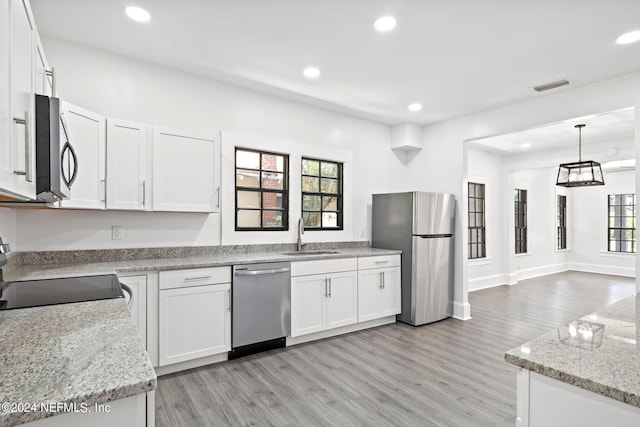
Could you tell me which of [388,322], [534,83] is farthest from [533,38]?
[388,322]

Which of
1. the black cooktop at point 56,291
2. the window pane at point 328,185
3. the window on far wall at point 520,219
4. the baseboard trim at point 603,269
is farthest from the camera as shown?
the baseboard trim at point 603,269

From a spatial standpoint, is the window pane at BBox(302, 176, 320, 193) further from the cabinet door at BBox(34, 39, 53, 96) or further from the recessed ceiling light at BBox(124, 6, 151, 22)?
the cabinet door at BBox(34, 39, 53, 96)

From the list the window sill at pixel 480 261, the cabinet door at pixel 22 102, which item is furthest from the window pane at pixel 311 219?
the window sill at pixel 480 261

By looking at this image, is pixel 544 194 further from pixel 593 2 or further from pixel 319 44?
pixel 319 44

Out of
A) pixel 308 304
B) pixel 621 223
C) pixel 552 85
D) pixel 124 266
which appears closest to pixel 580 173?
pixel 552 85

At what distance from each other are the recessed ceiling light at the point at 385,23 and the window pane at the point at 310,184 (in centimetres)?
205

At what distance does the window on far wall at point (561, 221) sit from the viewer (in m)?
8.62

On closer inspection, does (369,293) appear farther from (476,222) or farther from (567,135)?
(567,135)

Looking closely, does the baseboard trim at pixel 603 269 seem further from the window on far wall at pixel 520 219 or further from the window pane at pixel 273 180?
the window pane at pixel 273 180

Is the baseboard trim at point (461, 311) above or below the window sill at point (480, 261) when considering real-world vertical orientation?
below

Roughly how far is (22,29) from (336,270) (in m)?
3.09

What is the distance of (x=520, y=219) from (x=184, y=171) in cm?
731

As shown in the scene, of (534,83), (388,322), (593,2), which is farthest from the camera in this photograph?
(388,322)

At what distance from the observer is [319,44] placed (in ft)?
9.02
